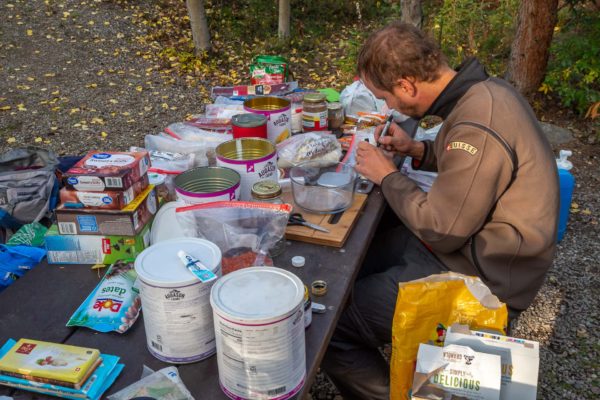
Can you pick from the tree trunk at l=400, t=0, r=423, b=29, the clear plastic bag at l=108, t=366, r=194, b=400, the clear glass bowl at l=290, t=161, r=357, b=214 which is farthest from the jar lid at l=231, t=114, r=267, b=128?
the tree trunk at l=400, t=0, r=423, b=29

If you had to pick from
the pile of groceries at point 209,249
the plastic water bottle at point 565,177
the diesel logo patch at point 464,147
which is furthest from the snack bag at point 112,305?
the plastic water bottle at point 565,177

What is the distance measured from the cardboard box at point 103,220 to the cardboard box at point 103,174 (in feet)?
0.24

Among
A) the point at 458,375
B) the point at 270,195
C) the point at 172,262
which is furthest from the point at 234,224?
the point at 458,375

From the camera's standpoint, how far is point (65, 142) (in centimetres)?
556

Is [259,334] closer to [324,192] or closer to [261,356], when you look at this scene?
[261,356]

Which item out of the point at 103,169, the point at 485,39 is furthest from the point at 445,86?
the point at 485,39

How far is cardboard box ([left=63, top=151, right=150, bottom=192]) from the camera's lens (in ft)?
5.52

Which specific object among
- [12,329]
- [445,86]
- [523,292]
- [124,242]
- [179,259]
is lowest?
[523,292]

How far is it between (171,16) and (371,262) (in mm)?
7063

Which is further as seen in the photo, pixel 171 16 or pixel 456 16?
pixel 171 16

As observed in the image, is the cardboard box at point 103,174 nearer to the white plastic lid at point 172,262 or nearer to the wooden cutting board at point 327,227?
the white plastic lid at point 172,262

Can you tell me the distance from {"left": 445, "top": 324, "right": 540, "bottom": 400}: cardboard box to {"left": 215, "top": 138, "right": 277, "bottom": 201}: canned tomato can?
37.0 inches

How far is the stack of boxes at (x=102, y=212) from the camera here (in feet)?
Result: 5.57

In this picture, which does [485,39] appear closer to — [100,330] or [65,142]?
[65,142]
